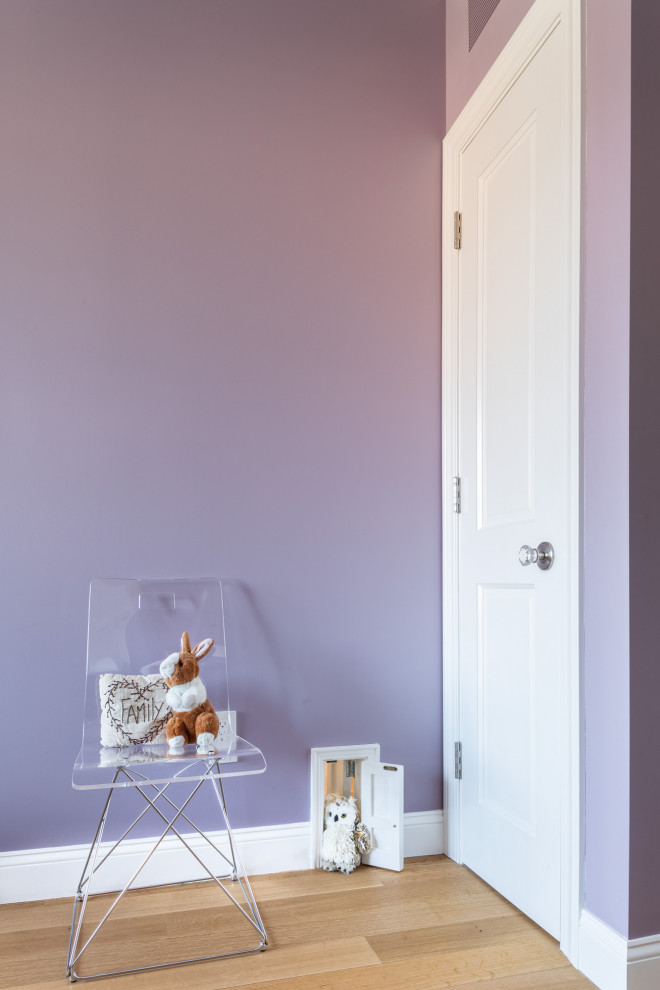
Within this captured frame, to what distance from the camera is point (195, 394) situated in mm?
2248

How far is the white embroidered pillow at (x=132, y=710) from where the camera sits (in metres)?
1.95

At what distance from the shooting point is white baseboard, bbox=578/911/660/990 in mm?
1534

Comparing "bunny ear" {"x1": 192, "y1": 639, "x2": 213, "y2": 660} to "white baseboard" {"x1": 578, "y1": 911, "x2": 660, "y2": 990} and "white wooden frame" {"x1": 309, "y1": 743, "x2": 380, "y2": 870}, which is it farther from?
"white baseboard" {"x1": 578, "y1": 911, "x2": 660, "y2": 990}

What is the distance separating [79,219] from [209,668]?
52.6 inches

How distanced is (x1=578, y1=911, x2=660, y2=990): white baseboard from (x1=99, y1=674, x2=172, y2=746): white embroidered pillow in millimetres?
1104

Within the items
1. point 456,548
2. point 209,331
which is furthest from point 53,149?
point 456,548

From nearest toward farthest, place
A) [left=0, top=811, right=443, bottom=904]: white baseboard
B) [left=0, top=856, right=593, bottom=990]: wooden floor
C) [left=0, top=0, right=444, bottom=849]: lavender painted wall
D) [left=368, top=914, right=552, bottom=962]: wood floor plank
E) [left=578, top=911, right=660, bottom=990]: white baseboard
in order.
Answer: [left=578, top=911, right=660, bottom=990]: white baseboard, [left=0, top=856, right=593, bottom=990]: wooden floor, [left=368, top=914, right=552, bottom=962]: wood floor plank, [left=0, top=811, right=443, bottom=904]: white baseboard, [left=0, top=0, right=444, bottom=849]: lavender painted wall

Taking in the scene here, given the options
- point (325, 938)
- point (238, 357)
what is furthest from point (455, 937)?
point (238, 357)

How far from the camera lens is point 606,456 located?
1.64 metres

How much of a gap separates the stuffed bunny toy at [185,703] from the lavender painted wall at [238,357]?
30 cm

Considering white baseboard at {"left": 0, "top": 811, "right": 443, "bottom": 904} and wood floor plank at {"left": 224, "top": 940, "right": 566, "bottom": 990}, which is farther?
white baseboard at {"left": 0, "top": 811, "right": 443, "bottom": 904}

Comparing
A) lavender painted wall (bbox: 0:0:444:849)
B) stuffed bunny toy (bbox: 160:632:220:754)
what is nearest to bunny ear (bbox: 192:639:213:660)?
stuffed bunny toy (bbox: 160:632:220:754)
